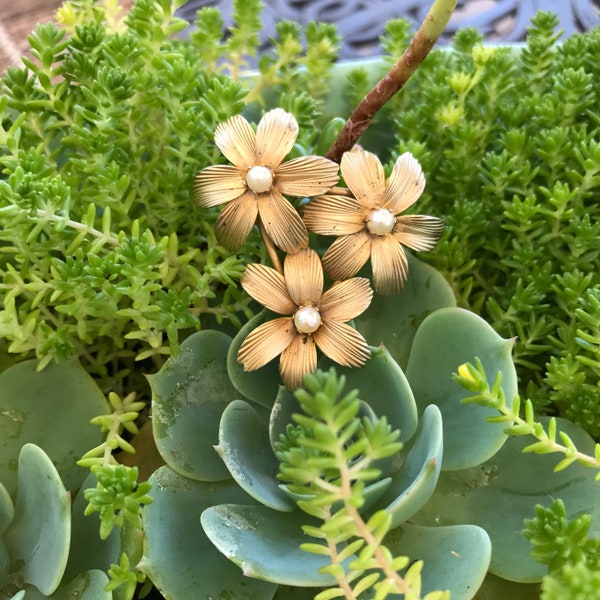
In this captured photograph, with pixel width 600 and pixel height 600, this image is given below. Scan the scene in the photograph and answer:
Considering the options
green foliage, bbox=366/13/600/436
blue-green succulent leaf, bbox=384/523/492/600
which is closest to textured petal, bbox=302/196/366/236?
green foliage, bbox=366/13/600/436

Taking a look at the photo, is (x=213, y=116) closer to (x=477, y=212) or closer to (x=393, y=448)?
(x=477, y=212)

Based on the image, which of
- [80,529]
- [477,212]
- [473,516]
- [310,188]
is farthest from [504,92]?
[80,529]

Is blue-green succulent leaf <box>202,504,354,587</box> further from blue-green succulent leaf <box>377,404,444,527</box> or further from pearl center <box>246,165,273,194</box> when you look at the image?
pearl center <box>246,165,273,194</box>

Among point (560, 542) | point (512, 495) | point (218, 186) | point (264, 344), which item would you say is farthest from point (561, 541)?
point (218, 186)

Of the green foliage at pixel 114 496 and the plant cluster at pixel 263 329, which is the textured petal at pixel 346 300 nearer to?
the plant cluster at pixel 263 329

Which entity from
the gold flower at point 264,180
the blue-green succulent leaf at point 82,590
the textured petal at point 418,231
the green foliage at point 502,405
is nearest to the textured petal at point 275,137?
the gold flower at point 264,180

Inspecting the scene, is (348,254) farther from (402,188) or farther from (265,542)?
(265,542)

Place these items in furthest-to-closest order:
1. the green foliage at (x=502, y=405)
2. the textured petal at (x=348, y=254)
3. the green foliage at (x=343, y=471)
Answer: the textured petal at (x=348, y=254) < the green foliage at (x=502, y=405) < the green foliage at (x=343, y=471)
